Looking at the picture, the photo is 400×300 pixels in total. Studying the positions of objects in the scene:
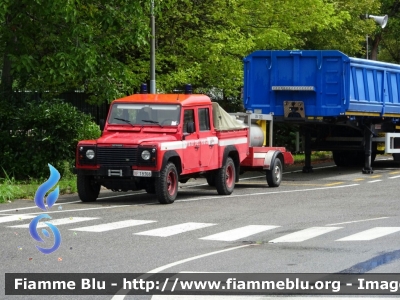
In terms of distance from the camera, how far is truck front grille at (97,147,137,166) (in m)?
19.4

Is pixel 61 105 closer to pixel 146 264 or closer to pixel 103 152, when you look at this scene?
pixel 103 152

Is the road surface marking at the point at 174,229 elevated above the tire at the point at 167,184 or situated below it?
below

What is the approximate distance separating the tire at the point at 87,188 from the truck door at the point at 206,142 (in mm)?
2307

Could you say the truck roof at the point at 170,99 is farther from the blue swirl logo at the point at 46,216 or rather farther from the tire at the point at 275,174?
the blue swirl logo at the point at 46,216

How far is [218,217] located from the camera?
17.5 meters

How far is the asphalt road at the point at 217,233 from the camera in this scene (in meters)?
11.8

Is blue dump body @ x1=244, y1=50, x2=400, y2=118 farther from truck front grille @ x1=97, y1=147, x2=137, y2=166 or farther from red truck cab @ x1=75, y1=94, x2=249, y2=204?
truck front grille @ x1=97, y1=147, x2=137, y2=166

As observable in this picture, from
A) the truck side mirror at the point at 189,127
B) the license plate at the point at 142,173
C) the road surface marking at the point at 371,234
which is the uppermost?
the truck side mirror at the point at 189,127

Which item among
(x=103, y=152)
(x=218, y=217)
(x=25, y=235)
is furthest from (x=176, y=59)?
(x=25, y=235)

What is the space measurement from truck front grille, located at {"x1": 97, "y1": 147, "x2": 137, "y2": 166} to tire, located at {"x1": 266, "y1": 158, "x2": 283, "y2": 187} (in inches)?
218

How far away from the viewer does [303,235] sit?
Answer: 14.9 m

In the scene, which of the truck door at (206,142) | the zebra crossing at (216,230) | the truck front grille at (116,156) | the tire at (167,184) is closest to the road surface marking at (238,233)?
the zebra crossing at (216,230)

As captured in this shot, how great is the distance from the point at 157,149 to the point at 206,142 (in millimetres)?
2175

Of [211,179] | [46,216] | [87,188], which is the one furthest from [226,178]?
[46,216]
